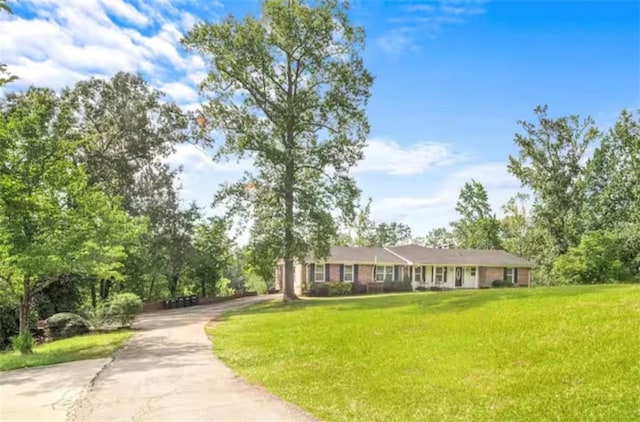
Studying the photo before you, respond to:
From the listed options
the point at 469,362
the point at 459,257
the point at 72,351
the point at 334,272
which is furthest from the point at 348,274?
the point at 469,362

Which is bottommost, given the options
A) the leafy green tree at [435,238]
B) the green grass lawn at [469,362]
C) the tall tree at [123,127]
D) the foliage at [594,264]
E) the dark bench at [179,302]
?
the dark bench at [179,302]

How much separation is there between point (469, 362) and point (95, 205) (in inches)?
493

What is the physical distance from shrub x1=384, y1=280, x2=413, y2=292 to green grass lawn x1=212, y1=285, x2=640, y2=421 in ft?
80.4

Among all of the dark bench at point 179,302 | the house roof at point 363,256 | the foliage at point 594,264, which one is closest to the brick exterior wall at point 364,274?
the house roof at point 363,256

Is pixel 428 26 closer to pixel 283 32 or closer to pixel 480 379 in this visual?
pixel 480 379

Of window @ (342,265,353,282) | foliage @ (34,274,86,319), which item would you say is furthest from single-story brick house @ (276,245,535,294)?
foliage @ (34,274,86,319)

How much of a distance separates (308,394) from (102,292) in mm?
30342

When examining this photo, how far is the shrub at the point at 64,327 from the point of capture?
1872 centimetres

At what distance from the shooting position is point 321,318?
729 inches

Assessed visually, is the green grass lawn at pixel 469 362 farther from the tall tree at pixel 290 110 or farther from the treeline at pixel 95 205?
the tall tree at pixel 290 110

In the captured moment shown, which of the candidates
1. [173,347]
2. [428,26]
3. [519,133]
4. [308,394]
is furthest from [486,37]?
[519,133]

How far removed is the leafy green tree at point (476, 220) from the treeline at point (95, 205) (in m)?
29.3

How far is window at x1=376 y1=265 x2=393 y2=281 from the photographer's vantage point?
40.9m

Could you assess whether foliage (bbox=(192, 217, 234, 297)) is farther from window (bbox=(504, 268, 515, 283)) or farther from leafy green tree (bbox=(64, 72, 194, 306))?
window (bbox=(504, 268, 515, 283))
